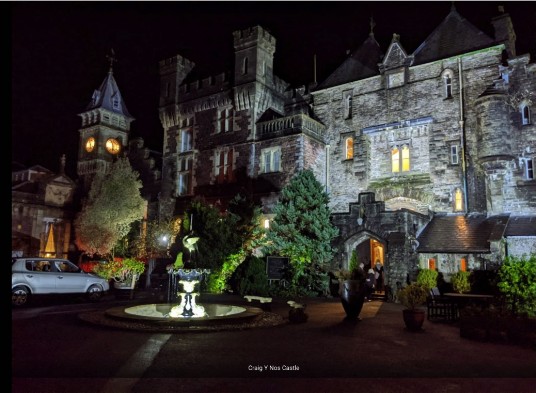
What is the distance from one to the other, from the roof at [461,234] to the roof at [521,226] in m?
0.34

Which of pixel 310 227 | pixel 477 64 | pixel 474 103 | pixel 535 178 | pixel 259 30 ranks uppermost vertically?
pixel 259 30

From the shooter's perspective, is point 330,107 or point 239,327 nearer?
point 239,327

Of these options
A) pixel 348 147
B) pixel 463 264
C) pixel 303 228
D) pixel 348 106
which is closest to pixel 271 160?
pixel 348 147

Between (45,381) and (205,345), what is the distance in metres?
3.55

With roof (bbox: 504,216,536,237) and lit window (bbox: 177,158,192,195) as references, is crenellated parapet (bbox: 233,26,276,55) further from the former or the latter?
roof (bbox: 504,216,536,237)

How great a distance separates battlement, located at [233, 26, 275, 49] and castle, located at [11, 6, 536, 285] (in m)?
0.10

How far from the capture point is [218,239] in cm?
2441

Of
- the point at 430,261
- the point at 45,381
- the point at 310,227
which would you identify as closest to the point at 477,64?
the point at 430,261

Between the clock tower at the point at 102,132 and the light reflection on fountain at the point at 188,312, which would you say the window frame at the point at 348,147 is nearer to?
the light reflection on fountain at the point at 188,312

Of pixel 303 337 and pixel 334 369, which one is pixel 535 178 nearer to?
pixel 303 337

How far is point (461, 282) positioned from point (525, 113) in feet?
36.1

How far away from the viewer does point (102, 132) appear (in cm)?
4150

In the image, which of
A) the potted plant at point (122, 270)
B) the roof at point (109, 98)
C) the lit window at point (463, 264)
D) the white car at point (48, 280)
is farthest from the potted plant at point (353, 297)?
the roof at point (109, 98)

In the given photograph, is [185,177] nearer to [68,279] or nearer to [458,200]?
[68,279]
